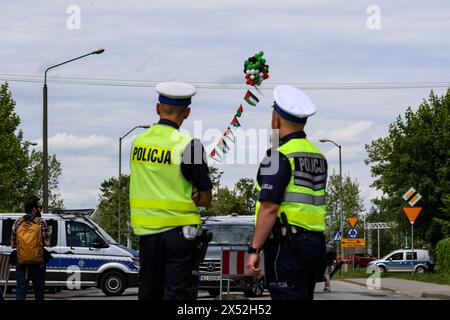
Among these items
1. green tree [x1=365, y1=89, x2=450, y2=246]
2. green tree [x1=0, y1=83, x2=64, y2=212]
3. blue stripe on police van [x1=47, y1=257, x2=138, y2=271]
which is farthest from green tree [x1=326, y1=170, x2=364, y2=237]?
blue stripe on police van [x1=47, y1=257, x2=138, y2=271]

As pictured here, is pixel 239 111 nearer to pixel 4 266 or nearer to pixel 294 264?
pixel 4 266

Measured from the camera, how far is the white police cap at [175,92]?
23.7ft

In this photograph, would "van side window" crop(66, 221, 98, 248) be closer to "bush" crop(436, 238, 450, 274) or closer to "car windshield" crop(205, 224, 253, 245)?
"car windshield" crop(205, 224, 253, 245)

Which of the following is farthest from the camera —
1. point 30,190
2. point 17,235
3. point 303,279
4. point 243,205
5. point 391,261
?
point 243,205

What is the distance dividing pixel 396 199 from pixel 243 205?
1495 inches

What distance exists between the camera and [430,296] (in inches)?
959

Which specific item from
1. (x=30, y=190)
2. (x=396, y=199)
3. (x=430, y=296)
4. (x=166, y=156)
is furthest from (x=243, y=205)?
(x=166, y=156)

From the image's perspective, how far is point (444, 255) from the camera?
3750 cm

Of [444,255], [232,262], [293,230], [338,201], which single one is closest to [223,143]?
[232,262]

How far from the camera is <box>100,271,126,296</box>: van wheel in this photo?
81.3ft

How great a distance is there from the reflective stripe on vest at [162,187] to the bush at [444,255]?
30890 millimetres

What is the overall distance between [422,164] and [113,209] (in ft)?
149

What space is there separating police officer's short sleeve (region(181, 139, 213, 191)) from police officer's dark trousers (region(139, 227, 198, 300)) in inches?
13.2
